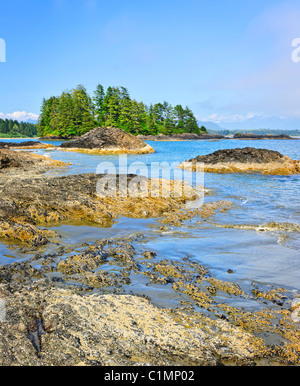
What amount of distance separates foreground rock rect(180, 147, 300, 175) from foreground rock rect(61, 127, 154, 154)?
20.9m

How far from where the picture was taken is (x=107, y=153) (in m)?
41.5

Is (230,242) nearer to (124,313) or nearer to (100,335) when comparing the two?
(124,313)

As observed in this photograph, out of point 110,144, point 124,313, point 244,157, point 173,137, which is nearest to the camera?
point 124,313

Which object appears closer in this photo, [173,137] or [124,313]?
[124,313]

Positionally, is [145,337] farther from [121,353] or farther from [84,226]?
[84,226]

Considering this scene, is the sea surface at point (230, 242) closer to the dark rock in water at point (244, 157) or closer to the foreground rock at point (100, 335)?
the foreground rock at point (100, 335)

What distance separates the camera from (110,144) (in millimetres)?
42875

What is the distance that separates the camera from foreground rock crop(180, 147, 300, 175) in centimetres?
2062

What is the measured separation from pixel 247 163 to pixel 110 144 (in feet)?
82.8

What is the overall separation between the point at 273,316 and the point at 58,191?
7.11 m

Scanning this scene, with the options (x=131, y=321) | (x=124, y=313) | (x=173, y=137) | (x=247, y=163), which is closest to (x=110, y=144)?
(x=247, y=163)

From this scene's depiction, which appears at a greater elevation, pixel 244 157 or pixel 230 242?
pixel 244 157

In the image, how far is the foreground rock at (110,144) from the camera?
42.6 meters

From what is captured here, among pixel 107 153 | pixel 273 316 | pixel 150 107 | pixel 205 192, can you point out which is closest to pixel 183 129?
pixel 150 107
